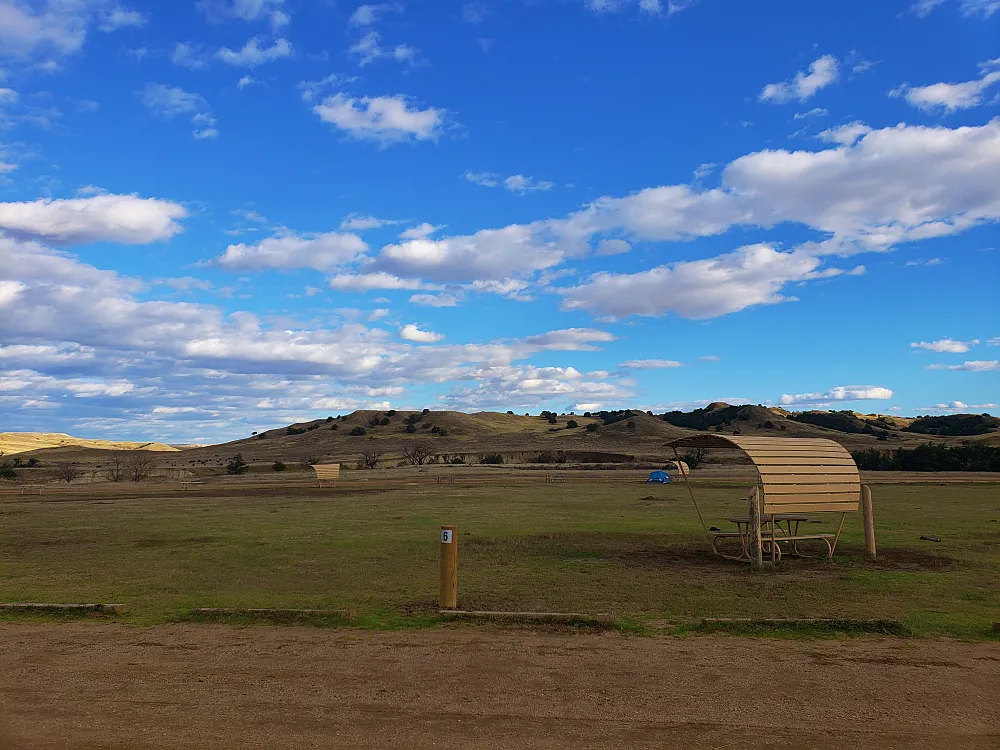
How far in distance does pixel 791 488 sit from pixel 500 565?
17.4 ft

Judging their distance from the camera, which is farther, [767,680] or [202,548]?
[202,548]

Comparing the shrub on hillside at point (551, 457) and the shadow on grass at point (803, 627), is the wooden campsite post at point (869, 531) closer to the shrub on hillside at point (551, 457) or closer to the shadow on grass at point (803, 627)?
the shadow on grass at point (803, 627)

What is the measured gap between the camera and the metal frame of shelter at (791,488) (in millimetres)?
13023

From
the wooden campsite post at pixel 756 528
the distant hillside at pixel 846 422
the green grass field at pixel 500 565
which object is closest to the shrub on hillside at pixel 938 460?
the green grass field at pixel 500 565

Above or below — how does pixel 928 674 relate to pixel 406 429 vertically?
below

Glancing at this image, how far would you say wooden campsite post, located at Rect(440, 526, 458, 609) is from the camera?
935 centimetres

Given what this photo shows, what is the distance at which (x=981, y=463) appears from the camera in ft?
176

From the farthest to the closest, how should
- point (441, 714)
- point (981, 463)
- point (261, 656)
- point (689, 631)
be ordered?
point (981, 463) → point (689, 631) → point (261, 656) → point (441, 714)

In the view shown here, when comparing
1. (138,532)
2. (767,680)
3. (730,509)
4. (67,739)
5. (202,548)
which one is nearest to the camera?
(67,739)

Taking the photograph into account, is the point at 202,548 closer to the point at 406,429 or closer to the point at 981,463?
the point at 981,463

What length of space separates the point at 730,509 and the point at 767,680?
19.5m

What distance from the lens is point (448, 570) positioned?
30.9ft

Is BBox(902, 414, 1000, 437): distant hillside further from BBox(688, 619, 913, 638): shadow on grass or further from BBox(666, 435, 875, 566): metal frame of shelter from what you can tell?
BBox(688, 619, 913, 638): shadow on grass

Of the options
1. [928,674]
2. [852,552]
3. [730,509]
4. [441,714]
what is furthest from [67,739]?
[730,509]
